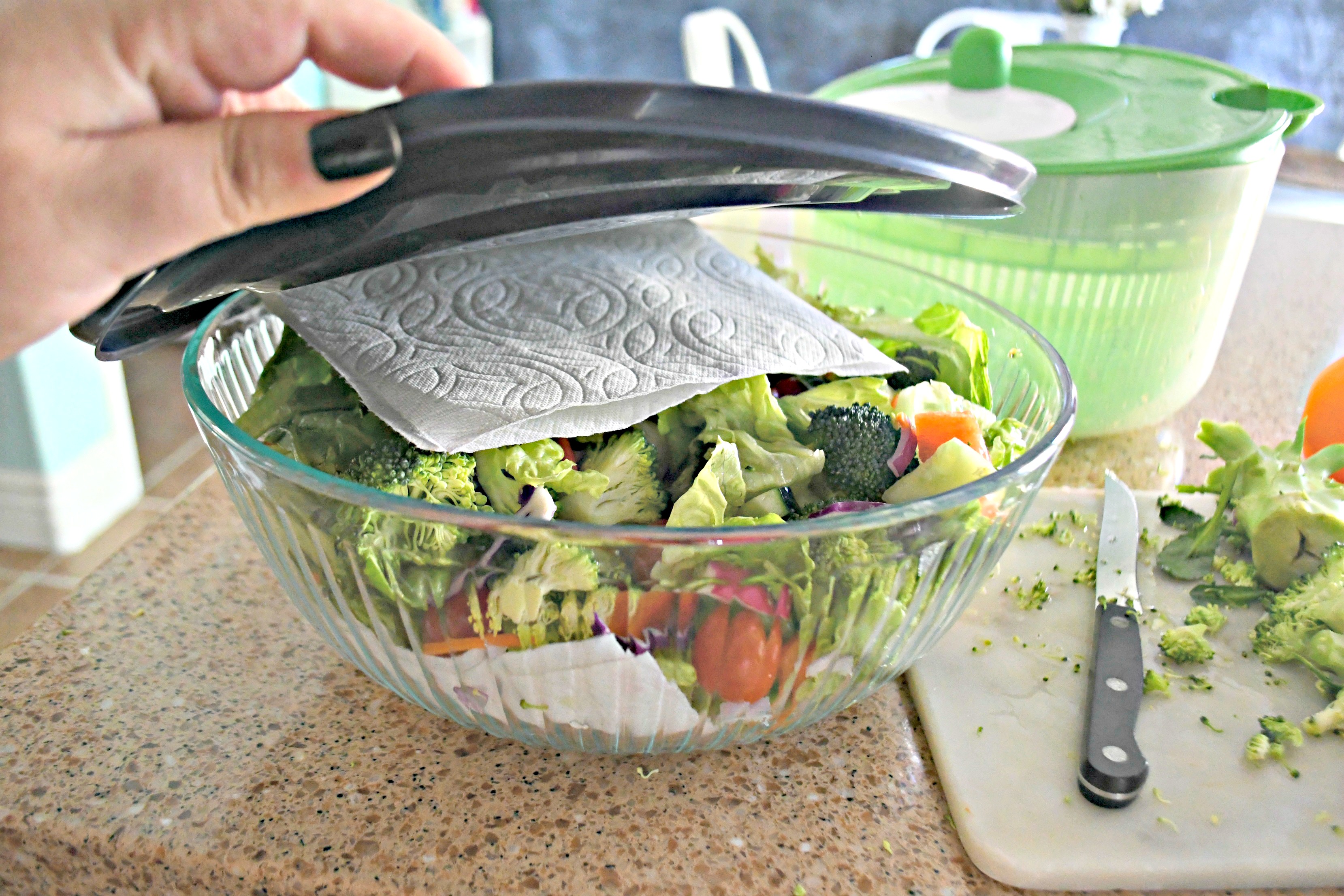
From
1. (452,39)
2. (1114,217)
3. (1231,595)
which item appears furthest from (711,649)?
(452,39)

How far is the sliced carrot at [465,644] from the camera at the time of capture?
1.54 feet

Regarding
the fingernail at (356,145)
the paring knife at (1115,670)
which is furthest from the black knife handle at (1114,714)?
the fingernail at (356,145)

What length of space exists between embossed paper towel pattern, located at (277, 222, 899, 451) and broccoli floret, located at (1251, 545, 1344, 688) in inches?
11.9

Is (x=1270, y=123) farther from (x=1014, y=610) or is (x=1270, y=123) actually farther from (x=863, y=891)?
(x=863, y=891)

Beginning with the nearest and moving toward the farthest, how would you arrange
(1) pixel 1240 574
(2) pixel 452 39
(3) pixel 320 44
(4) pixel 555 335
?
(3) pixel 320 44
(4) pixel 555 335
(1) pixel 1240 574
(2) pixel 452 39

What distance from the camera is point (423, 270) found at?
2.13ft

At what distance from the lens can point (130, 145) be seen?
1.35ft

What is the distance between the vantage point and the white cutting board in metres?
0.50

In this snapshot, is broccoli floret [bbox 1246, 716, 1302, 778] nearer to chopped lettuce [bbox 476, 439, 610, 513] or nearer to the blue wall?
chopped lettuce [bbox 476, 439, 610, 513]

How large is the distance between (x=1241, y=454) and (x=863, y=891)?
50cm

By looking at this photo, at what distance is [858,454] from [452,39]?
351 centimetres

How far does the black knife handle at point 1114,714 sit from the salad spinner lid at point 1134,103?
0.39 metres

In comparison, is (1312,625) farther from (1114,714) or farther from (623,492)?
(623,492)

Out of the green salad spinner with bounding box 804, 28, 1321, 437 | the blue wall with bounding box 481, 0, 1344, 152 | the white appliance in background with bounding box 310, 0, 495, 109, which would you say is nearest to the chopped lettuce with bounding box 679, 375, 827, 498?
the green salad spinner with bounding box 804, 28, 1321, 437
